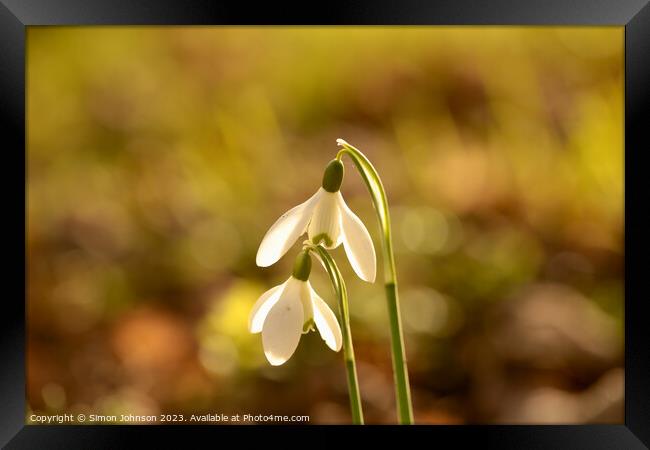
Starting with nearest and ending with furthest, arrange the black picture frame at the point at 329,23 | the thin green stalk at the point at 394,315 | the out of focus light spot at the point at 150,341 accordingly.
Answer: the thin green stalk at the point at 394,315, the black picture frame at the point at 329,23, the out of focus light spot at the point at 150,341

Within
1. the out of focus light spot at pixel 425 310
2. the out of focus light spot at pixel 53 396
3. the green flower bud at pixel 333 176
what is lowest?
the out of focus light spot at pixel 53 396

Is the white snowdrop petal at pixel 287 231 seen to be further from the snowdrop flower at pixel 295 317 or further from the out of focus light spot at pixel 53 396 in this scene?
the out of focus light spot at pixel 53 396

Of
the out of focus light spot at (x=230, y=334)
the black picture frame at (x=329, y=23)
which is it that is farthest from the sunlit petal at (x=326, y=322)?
the out of focus light spot at (x=230, y=334)

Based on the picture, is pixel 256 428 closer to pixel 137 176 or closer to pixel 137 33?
pixel 137 176

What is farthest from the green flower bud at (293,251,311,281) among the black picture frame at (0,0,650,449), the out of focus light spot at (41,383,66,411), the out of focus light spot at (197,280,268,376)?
the out of focus light spot at (41,383,66,411)

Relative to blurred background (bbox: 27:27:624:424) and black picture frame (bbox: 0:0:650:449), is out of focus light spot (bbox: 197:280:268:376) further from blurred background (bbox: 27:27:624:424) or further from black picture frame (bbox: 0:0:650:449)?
black picture frame (bbox: 0:0:650:449)
